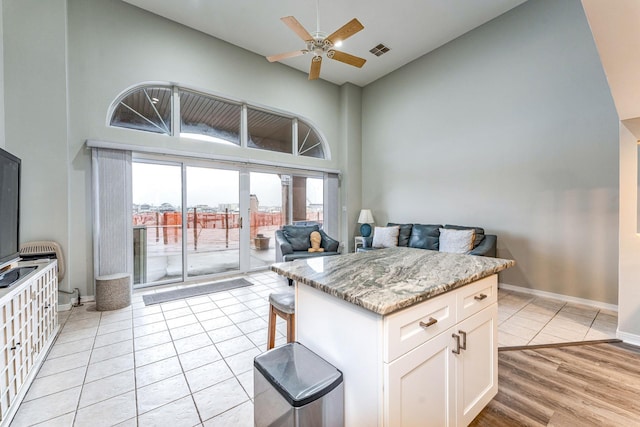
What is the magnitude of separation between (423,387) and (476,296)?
1.90ft

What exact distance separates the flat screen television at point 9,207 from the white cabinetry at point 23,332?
223 millimetres

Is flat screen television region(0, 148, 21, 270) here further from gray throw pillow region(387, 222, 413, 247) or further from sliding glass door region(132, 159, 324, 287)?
gray throw pillow region(387, 222, 413, 247)

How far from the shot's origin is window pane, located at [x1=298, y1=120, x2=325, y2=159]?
5.78m

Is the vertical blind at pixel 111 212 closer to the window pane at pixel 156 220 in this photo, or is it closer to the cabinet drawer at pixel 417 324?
the window pane at pixel 156 220

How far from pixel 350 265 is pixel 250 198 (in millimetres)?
3752

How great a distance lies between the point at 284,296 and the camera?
2.00m

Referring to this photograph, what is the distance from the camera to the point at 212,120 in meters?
4.65

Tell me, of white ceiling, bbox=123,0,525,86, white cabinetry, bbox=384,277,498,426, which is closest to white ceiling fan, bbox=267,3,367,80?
white ceiling, bbox=123,0,525,86

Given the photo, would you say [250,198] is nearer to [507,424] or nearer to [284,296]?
[284,296]

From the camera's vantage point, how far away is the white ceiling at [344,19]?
3717 mm

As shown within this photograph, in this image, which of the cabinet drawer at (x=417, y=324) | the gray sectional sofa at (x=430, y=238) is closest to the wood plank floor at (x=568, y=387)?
the cabinet drawer at (x=417, y=324)

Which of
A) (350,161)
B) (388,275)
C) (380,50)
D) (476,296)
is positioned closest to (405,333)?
(388,275)

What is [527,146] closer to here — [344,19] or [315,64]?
[315,64]

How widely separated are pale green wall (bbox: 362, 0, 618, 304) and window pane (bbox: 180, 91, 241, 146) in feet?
11.1
